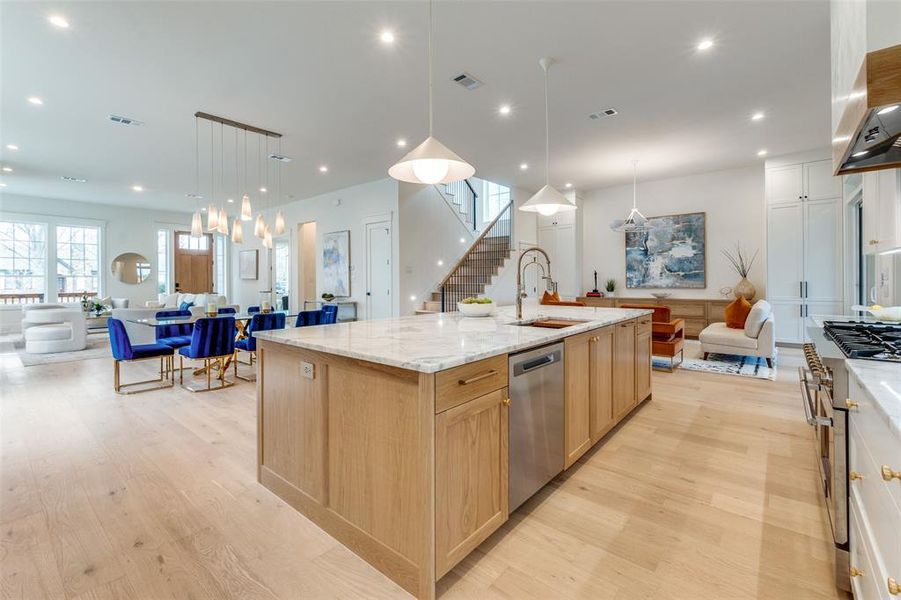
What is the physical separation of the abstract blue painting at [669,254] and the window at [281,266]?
8.14m

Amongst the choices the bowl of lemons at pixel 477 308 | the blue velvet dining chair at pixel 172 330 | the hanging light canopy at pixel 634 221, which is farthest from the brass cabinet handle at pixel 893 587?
the hanging light canopy at pixel 634 221

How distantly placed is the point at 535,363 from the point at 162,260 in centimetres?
1197

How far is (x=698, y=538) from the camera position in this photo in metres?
1.83

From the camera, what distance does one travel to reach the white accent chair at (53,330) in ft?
21.0

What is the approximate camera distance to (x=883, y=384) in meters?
1.06

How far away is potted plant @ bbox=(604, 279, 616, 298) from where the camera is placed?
8.30 metres

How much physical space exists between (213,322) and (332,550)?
3337 millimetres

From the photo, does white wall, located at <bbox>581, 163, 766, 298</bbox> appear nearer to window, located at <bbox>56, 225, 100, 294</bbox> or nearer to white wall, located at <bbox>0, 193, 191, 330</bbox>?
white wall, located at <bbox>0, 193, 191, 330</bbox>

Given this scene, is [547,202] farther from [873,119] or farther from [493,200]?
[493,200]

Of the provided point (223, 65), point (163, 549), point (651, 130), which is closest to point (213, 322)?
point (223, 65)

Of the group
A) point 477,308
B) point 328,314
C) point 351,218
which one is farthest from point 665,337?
point 351,218

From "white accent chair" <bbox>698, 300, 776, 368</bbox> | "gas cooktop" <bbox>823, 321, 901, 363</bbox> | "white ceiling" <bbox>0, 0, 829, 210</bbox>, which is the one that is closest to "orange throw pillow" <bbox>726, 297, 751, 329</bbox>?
"white accent chair" <bbox>698, 300, 776, 368</bbox>

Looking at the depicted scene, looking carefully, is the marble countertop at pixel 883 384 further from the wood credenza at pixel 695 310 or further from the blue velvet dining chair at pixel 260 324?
the wood credenza at pixel 695 310

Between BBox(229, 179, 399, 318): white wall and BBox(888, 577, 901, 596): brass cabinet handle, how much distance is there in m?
6.68
